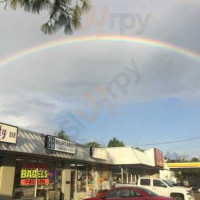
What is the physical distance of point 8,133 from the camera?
12.5m

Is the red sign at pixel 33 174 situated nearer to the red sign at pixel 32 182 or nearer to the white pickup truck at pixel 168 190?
the red sign at pixel 32 182

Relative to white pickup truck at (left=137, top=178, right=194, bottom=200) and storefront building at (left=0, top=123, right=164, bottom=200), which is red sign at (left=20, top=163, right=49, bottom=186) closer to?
storefront building at (left=0, top=123, right=164, bottom=200)

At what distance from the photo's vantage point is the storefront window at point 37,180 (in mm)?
14700

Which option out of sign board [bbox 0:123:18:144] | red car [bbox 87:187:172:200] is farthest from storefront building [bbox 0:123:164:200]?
red car [bbox 87:187:172:200]

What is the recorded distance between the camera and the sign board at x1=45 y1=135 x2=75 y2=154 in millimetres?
15443

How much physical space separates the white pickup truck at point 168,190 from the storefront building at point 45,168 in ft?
13.8

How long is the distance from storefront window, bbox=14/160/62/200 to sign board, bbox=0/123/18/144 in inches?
101

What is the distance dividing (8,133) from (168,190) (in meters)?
11.0

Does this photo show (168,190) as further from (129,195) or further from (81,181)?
(129,195)

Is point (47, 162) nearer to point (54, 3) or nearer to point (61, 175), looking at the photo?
point (61, 175)

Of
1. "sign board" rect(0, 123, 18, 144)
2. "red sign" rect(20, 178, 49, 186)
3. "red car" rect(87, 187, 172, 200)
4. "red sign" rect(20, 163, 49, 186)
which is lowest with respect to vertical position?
"red car" rect(87, 187, 172, 200)

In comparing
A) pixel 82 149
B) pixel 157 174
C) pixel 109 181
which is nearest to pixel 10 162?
pixel 82 149

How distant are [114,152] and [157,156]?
471 inches

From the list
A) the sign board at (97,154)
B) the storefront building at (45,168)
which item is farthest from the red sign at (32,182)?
the sign board at (97,154)
